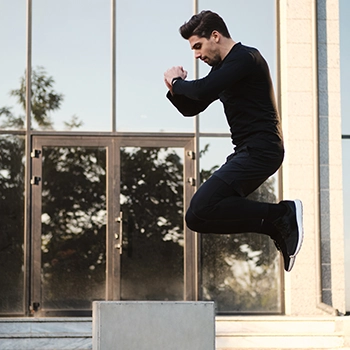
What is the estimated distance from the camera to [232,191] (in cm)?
547

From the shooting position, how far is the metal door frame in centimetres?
1166

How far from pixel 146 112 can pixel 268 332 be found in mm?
3240

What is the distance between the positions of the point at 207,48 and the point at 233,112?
40 centimetres

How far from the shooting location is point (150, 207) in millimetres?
11820

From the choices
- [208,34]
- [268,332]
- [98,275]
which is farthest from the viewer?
[98,275]

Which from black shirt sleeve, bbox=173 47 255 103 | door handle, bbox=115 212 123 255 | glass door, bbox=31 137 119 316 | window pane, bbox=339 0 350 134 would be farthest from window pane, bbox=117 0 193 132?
black shirt sleeve, bbox=173 47 255 103

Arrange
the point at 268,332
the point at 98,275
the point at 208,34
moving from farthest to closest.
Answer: the point at 98,275
the point at 268,332
the point at 208,34

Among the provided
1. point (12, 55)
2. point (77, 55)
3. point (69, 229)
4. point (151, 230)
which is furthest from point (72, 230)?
point (12, 55)

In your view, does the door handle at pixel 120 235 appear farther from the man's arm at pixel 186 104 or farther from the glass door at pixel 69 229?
the man's arm at pixel 186 104

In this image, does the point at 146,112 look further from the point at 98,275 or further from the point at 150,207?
the point at 98,275

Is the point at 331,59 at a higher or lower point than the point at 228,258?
higher

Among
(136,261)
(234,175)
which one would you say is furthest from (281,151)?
(136,261)

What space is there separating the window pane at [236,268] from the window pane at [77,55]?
1484mm

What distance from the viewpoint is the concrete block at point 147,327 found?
578cm
